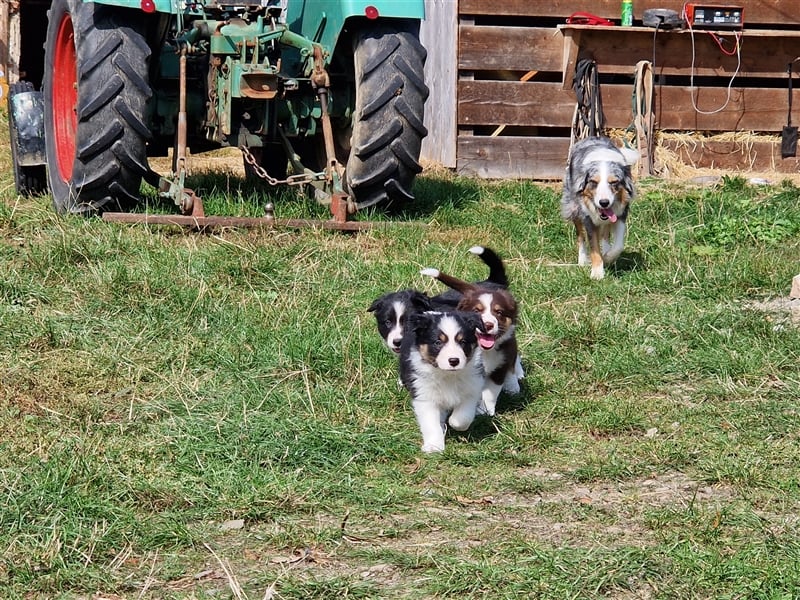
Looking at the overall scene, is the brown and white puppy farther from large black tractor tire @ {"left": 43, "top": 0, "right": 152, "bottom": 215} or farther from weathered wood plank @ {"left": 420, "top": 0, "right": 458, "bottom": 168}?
weathered wood plank @ {"left": 420, "top": 0, "right": 458, "bottom": 168}

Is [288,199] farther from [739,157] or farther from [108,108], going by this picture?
[739,157]

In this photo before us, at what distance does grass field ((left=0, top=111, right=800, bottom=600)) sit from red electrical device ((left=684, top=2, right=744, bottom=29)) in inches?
175

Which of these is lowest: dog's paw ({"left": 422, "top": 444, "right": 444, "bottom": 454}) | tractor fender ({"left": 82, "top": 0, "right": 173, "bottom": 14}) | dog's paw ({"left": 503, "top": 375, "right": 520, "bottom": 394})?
dog's paw ({"left": 422, "top": 444, "right": 444, "bottom": 454})

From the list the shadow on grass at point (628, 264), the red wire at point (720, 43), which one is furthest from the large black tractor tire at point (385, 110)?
the red wire at point (720, 43)

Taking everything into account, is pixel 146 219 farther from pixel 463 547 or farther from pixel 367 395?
pixel 463 547

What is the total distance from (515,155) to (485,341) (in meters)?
7.36

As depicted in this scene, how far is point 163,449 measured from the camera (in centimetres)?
467

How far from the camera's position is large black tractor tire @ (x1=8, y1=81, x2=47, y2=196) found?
8914mm

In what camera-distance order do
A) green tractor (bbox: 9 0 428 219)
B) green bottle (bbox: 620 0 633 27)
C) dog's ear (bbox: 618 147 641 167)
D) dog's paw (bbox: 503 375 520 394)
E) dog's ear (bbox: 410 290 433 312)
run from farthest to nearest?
green bottle (bbox: 620 0 633 27), dog's ear (bbox: 618 147 641 167), green tractor (bbox: 9 0 428 219), dog's paw (bbox: 503 375 520 394), dog's ear (bbox: 410 290 433 312)

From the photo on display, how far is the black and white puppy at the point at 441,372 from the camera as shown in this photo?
16.1 feet

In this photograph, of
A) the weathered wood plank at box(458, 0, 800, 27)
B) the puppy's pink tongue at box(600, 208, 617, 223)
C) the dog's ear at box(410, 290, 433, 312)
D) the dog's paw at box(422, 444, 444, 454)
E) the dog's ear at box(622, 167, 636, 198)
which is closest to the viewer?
the dog's paw at box(422, 444, 444, 454)

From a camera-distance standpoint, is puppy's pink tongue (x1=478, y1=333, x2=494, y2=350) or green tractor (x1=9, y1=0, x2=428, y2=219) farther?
green tractor (x1=9, y1=0, x2=428, y2=219)

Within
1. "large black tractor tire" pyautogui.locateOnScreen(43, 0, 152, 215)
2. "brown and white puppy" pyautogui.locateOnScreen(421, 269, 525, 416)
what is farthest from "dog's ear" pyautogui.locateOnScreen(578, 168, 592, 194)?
"large black tractor tire" pyautogui.locateOnScreen(43, 0, 152, 215)

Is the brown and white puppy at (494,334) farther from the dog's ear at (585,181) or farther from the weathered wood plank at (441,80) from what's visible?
the weathered wood plank at (441,80)
